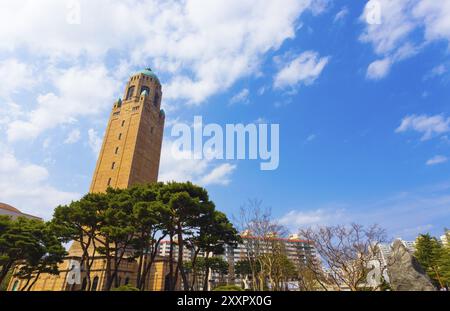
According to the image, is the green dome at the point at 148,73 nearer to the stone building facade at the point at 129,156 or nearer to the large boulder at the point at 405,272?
the stone building facade at the point at 129,156

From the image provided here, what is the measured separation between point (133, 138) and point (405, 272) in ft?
106

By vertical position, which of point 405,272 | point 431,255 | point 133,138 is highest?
point 133,138

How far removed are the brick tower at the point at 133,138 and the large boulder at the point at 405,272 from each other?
2810 centimetres

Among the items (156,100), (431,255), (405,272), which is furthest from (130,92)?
(431,255)

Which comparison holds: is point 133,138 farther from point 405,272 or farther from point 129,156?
point 405,272

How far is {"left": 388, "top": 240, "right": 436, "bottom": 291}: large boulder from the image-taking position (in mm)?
18523

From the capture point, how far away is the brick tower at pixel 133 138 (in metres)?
33.4

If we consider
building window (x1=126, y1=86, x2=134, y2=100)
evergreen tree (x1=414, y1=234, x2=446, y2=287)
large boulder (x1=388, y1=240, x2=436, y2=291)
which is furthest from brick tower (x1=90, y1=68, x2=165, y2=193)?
evergreen tree (x1=414, y1=234, x2=446, y2=287)

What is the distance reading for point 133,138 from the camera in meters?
35.0

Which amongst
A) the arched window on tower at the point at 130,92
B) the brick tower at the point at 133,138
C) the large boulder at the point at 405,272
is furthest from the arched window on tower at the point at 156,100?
the large boulder at the point at 405,272

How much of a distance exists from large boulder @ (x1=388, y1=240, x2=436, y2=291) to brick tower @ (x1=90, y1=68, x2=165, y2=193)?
2810 centimetres

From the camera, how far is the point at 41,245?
2022cm
